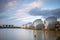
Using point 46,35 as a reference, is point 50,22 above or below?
above

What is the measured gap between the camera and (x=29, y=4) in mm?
2107

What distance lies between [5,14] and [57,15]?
95 centimetres

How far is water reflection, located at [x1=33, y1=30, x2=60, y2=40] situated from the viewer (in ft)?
6.52

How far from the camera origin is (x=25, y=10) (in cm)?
210

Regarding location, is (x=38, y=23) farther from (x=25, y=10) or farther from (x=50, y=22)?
(x=25, y=10)

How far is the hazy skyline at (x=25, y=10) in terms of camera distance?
6.81 feet

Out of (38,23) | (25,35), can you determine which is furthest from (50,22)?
(25,35)

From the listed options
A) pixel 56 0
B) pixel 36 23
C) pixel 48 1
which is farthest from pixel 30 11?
pixel 56 0

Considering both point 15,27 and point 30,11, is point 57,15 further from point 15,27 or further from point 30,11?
point 15,27

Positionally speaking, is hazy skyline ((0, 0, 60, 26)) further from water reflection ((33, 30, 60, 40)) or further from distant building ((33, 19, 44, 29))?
water reflection ((33, 30, 60, 40))

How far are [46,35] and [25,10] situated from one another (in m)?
0.59

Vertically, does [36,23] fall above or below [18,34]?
above

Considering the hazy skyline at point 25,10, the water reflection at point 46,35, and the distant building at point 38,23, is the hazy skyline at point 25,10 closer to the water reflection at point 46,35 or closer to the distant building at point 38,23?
the distant building at point 38,23

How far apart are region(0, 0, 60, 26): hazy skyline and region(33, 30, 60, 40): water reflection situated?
0.83ft
